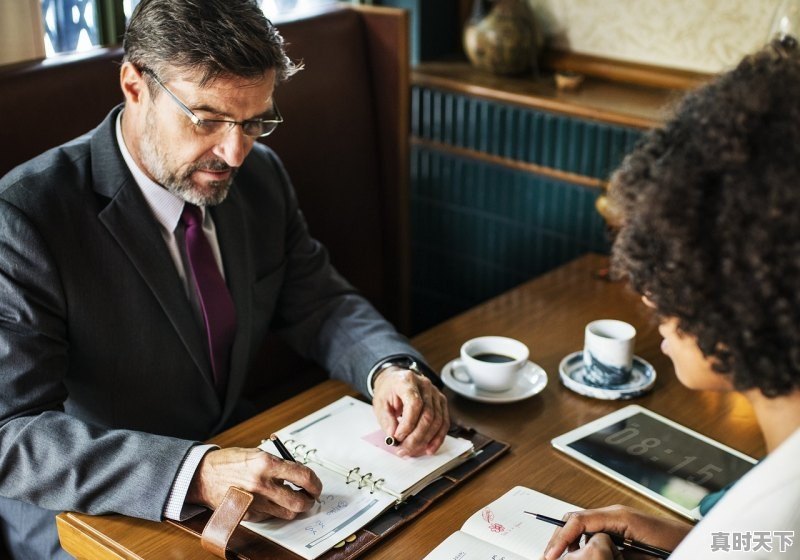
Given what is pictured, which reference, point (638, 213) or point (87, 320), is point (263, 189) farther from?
point (638, 213)

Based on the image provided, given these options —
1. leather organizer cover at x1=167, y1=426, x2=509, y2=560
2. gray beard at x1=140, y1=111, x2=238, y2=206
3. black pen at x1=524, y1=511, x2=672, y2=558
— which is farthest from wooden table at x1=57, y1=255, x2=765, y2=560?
gray beard at x1=140, y1=111, x2=238, y2=206

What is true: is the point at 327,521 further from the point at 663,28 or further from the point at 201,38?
the point at 663,28

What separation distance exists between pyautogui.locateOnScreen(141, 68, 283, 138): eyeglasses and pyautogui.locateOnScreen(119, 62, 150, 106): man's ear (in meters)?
0.02

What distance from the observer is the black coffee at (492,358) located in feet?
5.83

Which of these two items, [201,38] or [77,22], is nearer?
[201,38]

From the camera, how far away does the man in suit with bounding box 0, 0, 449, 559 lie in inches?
56.6

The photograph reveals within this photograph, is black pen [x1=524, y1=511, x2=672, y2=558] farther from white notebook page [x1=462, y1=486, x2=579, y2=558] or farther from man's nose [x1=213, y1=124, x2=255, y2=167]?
man's nose [x1=213, y1=124, x2=255, y2=167]

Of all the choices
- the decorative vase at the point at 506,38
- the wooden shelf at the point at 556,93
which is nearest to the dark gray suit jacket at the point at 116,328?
the wooden shelf at the point at 556,93

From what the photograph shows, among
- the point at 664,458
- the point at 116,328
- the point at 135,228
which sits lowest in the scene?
the point at 664,458

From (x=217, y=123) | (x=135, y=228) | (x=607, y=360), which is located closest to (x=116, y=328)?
(x=135, y=228)

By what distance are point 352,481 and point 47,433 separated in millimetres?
470

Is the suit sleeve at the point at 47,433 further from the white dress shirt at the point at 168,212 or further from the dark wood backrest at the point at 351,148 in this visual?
the dark wood backrest at the point at 351,148

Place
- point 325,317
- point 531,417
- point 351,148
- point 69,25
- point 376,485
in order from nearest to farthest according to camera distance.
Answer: point 376,485 < point 531,417 < point 325,317 < point 69,25 < point 351,148

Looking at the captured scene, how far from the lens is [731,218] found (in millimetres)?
950
